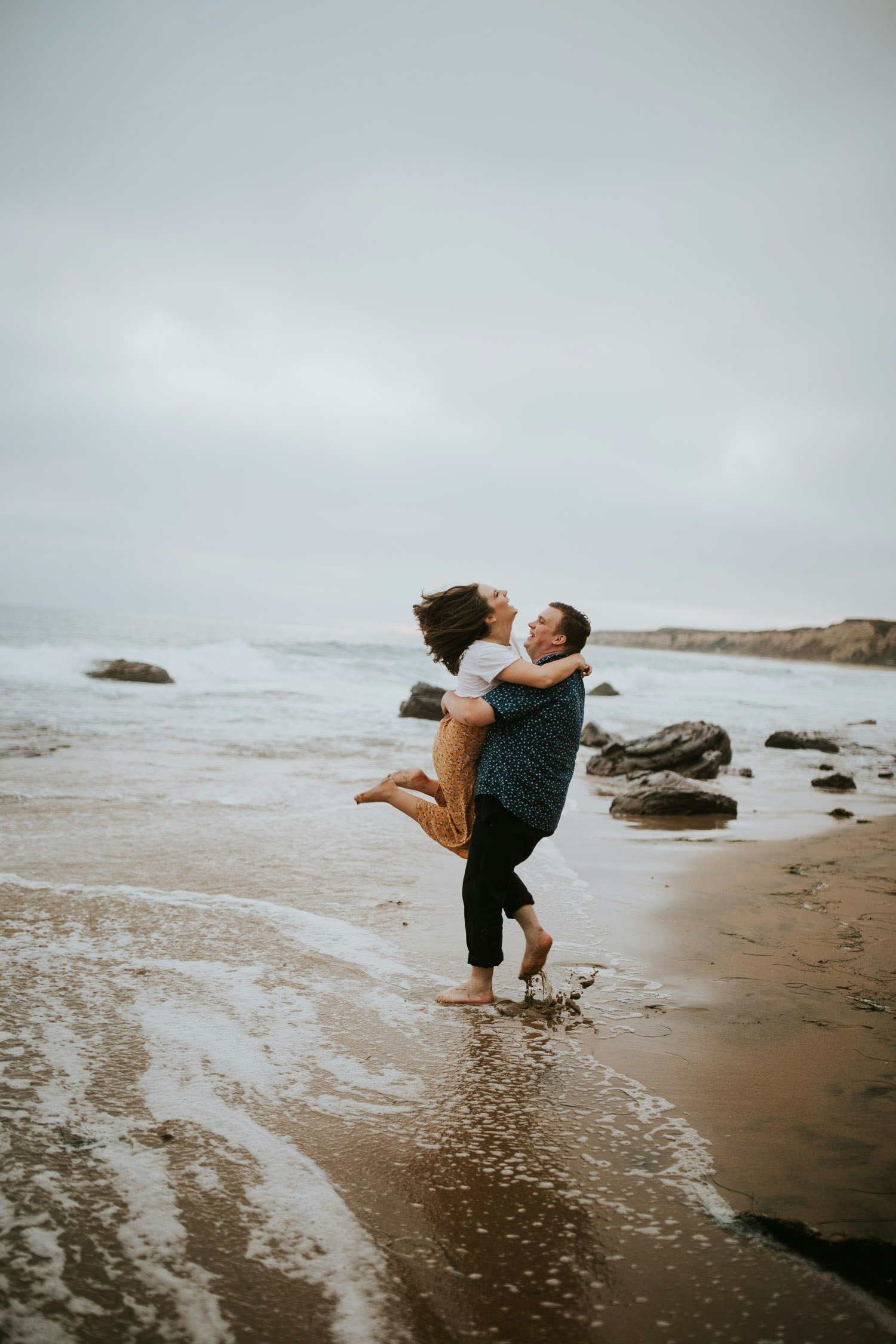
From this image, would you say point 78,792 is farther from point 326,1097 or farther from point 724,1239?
point 724,1239

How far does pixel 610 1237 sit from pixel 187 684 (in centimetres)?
2392

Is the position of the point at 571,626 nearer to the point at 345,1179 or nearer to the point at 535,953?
the point at 535,953

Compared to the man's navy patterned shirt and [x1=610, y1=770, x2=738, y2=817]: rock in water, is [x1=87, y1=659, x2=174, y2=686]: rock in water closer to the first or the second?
[x1=610, y1=770, x2=738, y2=817]: rock in water

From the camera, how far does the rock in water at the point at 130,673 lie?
922 inches

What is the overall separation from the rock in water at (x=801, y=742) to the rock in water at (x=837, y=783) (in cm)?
481

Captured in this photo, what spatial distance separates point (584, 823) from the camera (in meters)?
→ 7.95

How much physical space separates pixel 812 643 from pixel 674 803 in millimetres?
90925

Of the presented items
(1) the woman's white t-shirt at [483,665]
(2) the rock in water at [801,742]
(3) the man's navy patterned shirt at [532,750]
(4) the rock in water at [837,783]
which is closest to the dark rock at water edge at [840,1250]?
(3) the man's navy patterned shirt at [532,750]

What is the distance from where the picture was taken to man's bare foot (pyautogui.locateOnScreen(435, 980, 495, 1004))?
11.4 feet

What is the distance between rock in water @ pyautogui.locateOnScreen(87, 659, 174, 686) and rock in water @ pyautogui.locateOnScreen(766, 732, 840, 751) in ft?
54.5

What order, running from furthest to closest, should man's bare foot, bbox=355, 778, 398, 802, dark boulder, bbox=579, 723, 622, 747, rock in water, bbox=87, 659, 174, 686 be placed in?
rock in water, bbox=87, 659, 174, 686 → dark boulder, bbox=579, 723, 622, 747 → man's bare foot, bbox=355, 778, 398, 802

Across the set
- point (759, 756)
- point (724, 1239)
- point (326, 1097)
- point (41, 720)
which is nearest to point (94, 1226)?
point (326, 1097)

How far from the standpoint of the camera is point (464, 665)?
368cm

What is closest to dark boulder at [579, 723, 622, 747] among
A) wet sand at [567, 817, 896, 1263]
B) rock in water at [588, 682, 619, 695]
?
wet sand at [567, 817, 896, 1263]
